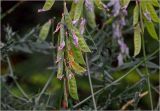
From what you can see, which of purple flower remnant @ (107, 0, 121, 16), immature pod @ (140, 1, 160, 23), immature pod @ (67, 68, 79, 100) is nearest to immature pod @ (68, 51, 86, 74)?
immature pod @ (67, 68, 79, 100)

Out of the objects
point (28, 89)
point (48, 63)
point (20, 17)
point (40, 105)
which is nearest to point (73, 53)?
point (40, 105)

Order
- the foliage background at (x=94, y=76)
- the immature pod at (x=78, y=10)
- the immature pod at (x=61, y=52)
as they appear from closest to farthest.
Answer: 1. the immature pod at (x=61, y=52)
2. the immature pod at (x=78, y=10)
3. the foliage background at (x=94, y=76)

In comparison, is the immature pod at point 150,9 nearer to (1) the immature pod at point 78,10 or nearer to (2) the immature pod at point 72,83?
(1) the immature pod at point 78,10

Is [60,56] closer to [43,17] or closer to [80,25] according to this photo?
[80,25]

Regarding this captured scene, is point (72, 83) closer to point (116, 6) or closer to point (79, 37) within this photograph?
point (79, 37)

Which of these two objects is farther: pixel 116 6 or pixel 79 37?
pixel 116 6

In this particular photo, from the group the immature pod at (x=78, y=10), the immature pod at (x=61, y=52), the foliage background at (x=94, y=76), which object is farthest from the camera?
the foliage background at (x=94, y=76)

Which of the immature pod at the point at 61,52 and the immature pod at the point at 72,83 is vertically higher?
the immature pod at the point at 61,52

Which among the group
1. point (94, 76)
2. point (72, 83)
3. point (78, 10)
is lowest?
point (94, 76)

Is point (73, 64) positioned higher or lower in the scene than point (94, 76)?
higher

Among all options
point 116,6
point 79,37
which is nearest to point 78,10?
point 79,37

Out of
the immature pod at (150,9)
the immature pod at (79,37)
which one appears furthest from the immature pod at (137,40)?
the immature pod at (79,37)
